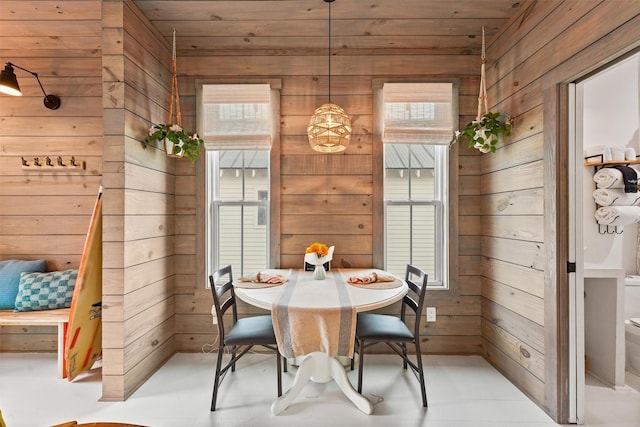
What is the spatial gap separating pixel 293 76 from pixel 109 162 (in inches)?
62.4

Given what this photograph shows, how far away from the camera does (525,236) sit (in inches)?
91.8

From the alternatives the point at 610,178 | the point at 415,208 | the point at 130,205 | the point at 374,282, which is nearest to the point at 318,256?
the point at 374,282

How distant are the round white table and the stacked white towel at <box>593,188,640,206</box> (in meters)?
1.78

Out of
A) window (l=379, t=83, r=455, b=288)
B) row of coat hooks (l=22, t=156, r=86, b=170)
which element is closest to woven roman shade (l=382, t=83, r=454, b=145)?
window (l=379, t=83, r=455, b=288)

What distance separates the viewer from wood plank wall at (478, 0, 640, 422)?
1.82 m

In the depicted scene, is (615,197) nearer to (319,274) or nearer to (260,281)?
(319,274)

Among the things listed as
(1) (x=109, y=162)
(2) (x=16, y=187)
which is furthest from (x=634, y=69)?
(2) (x=16, y=187)

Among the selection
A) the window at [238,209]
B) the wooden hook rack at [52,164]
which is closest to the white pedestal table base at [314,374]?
the window at [238,209]

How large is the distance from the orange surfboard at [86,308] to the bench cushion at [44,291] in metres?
0.35

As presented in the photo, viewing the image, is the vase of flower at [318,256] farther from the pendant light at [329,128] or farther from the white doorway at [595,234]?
the white doorway at [595,234]

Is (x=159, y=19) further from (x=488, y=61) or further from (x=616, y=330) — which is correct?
(x=616, y=330)

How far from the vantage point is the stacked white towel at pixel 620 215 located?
104 inches

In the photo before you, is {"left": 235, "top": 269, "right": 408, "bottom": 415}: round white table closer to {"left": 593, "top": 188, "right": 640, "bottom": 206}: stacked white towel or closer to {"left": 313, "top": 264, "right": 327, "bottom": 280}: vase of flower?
{"left": 313, "top": 264, "right": 327, "bottom": 280}: vase of flower

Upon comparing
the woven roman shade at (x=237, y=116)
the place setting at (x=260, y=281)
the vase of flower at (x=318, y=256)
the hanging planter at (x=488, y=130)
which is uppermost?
the woven roman shade at (x=237, y=116)
